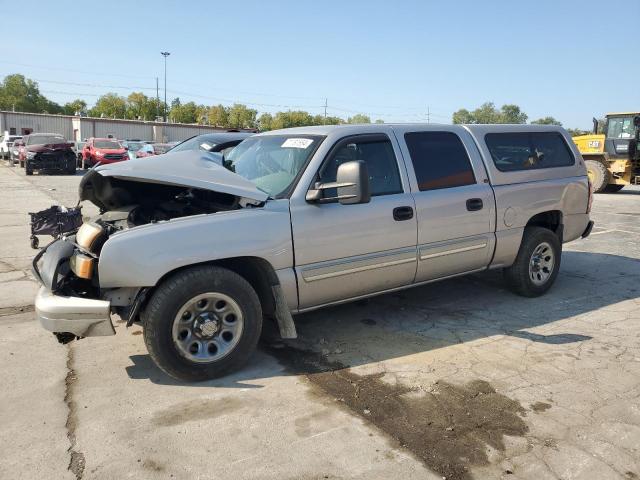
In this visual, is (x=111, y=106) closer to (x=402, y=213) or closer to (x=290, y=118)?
(x=290, y=118)

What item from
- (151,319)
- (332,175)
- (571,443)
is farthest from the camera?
(332,175)

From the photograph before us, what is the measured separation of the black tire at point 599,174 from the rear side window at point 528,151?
1339 centimetres

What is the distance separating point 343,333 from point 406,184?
1.45 meters

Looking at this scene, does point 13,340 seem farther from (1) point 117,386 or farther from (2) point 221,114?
(2) point 221,114

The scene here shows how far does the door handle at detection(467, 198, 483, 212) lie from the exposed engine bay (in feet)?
7.29

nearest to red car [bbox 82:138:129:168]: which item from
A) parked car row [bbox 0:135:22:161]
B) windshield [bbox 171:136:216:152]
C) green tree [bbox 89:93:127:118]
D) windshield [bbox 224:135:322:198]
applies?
parked car row [bbox 0:135:22:161]

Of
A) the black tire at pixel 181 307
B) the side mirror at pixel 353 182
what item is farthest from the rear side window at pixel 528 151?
the black tire at pixel 181 307

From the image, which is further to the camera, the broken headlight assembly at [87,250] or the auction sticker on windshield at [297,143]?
the auction sticker on windshield at [297,143]

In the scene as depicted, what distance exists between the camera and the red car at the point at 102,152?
24.2 metres

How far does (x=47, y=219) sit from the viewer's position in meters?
5.19

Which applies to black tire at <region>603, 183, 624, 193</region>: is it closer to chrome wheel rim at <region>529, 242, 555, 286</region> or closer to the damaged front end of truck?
chrome wheel rim at <region>529, 242, 555, 286</region>

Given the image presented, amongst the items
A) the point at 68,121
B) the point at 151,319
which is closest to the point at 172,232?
the point at 151,319

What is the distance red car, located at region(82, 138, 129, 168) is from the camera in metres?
24.2

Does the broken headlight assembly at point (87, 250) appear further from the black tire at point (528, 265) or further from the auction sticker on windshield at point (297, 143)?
the black tire at point (528, 265)
